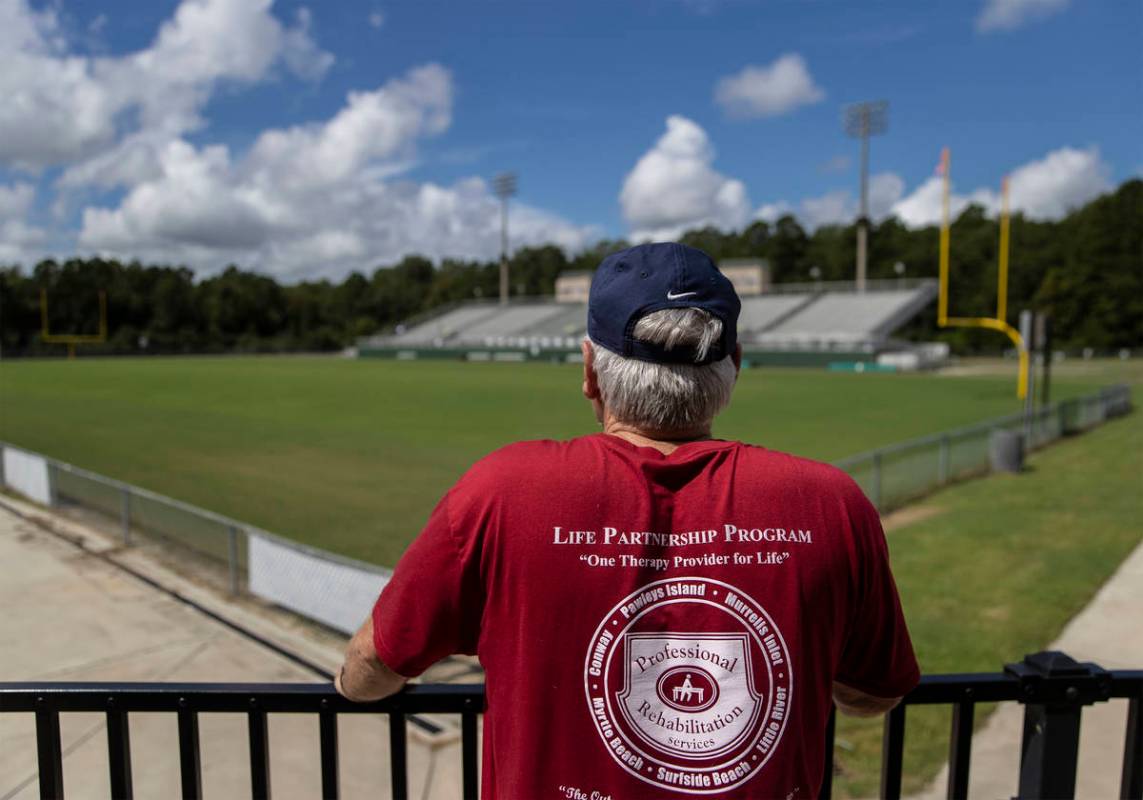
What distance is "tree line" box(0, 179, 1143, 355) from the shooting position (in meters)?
75.7

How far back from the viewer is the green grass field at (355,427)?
12805 millimetres

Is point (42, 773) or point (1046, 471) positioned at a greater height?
point (42, 773)

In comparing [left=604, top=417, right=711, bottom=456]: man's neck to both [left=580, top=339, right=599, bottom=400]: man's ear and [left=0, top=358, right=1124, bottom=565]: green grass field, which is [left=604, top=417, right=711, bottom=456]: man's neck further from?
[left=0, top=358, right=1124, bottom=565]: green grass field

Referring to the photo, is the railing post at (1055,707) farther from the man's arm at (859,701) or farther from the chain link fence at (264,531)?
the chain link fence at (264,531)

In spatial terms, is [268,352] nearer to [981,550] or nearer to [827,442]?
[827,442]

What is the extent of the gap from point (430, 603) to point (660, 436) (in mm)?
531

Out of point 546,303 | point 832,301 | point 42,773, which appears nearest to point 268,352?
point 546,303

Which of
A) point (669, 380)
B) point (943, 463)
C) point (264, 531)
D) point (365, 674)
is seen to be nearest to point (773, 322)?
point (943, 463)

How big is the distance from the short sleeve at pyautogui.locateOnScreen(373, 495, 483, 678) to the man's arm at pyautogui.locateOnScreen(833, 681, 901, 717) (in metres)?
0.79

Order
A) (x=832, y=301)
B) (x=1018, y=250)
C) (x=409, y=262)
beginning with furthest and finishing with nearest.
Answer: (x=409, y=262)
(x=1018, y=250)
(x=832, y=301)

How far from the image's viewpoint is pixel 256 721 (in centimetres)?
198

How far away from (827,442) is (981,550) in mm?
→ 9086

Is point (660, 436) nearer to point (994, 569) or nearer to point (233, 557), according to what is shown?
point (233, 557)

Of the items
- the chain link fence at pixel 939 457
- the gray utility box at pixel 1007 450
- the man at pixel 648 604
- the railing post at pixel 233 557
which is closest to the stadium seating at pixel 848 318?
the chain link fence at pixel 939 457
